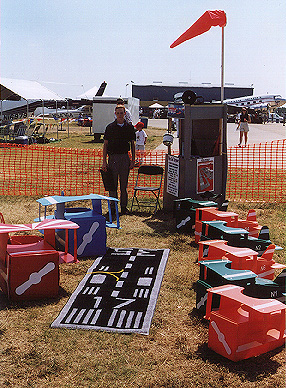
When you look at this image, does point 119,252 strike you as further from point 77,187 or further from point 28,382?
point 77,187

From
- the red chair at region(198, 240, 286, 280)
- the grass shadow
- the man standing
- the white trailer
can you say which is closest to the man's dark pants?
the man standing

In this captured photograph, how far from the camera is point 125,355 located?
370cm

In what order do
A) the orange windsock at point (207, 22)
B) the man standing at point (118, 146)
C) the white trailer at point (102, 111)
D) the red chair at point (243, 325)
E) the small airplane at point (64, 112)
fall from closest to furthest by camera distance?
the red chair at point (243, 325)
the man standing at point (118, 146)
the orange windsock at point (207, 22)
the white trailer at point (102, 111)
the small airplane at point (64, 112)

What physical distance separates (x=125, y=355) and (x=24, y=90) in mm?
24881

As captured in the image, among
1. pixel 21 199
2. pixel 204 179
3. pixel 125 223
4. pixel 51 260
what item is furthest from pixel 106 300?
pixel 21 199

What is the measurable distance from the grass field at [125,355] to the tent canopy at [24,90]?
22.0 metres

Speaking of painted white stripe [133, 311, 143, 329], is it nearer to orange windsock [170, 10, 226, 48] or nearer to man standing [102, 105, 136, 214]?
man standing [102, 105, 136, 214]

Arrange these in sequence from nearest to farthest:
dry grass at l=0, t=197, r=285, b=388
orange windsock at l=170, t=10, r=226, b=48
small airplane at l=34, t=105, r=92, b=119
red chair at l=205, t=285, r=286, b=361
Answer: dry grass at l=0, t=197, r=285, b=388 < red chair at l=205, t=285, r=286, b=361 < orange windsock at l=170, t=10, r=226, b=48 < small airplane at l=34, t=105, r=92, b=119

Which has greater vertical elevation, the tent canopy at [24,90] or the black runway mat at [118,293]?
the tent canopy at [24,90]

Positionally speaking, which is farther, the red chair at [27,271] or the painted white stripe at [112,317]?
the red chair at [27,271]

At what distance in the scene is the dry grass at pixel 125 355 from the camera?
11.1 feet

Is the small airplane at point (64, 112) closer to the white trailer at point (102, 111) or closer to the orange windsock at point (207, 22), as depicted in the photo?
the white trailer at point (102, 111)

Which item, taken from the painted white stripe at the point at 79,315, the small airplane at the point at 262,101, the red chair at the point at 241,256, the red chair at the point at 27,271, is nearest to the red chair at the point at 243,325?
the red chair at the point at 241,256

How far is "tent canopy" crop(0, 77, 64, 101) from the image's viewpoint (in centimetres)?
2523
